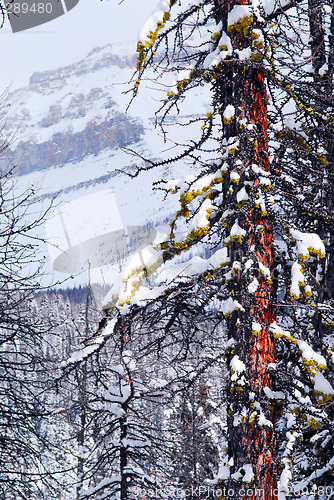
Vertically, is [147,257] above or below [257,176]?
below

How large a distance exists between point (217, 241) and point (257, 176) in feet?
3.35

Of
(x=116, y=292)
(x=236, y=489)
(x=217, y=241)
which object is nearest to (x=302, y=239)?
(x=217, y=241)

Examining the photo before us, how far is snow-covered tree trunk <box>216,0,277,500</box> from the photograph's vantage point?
4.08m

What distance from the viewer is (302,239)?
4168 millimetres

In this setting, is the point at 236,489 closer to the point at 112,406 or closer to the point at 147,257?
the point at 147,257

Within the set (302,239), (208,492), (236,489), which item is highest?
(302,239)

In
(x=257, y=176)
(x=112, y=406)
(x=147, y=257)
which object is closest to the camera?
(x=257, y=176)

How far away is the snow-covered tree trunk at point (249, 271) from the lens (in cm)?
408

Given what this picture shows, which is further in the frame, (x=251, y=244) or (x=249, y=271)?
(x=251, y=244)

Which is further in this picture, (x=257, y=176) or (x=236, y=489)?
(x=257, y=176)

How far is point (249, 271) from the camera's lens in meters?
4.14

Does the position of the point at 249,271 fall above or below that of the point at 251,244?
below

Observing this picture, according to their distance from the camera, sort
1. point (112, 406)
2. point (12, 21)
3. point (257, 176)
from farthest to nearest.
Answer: point (112, 406), point (12, 21), point (257, 176)

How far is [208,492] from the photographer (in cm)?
452
